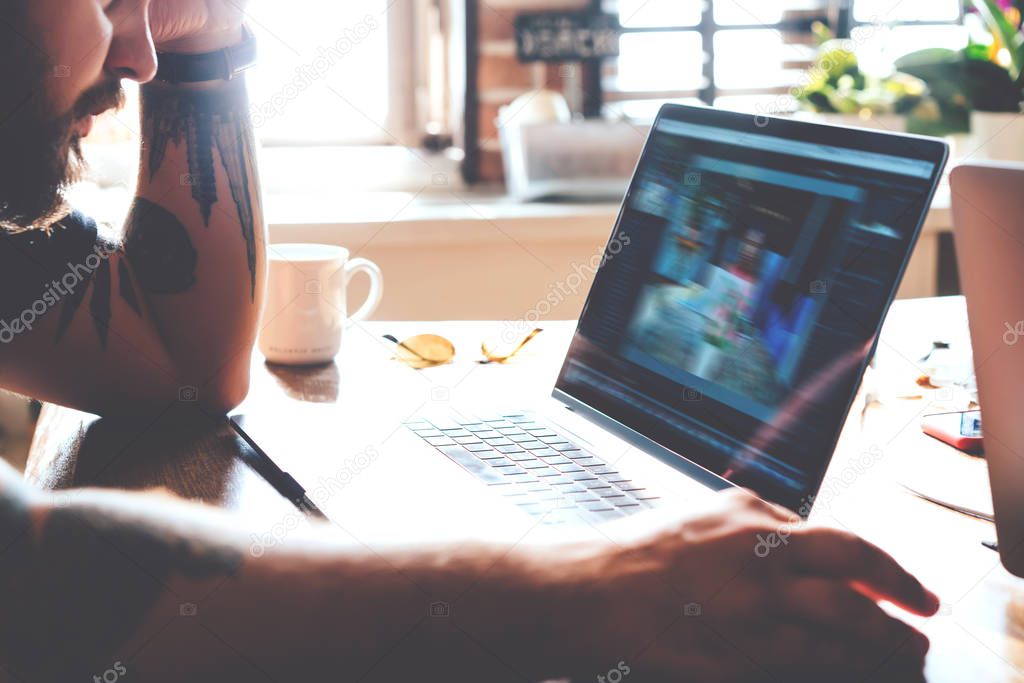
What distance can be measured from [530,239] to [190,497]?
1.46m

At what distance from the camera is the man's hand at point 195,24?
3.13 ft

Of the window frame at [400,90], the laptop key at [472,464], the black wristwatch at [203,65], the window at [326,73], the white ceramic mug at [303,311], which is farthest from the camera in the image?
the window frame at [400,90]

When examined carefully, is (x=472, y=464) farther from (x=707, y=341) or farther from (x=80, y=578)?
(x=80, y=578)

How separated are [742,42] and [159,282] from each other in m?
1.84

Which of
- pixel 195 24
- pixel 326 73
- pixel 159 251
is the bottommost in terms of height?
pixel 159 251

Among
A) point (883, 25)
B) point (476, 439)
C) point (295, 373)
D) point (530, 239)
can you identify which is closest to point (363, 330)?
point (295, 373)

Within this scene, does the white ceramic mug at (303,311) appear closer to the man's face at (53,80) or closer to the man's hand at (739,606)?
the man's face at (53,80)

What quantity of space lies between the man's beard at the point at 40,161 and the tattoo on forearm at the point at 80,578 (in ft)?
1.30

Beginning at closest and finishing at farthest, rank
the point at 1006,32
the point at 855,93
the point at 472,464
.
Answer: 1. the point at 472,464
2. the point at 1006,32
3. the point at 855,93

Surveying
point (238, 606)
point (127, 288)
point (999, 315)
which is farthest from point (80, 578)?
point (999, 315)

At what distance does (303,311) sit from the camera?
1071 millimetres

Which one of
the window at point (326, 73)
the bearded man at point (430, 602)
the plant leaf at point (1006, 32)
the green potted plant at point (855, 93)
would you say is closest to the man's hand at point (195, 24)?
the bearded man at point (430, 602)

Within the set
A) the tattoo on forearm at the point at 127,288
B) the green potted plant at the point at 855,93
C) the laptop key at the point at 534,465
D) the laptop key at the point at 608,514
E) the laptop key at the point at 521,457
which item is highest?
the green potted plant at the point at 855,93

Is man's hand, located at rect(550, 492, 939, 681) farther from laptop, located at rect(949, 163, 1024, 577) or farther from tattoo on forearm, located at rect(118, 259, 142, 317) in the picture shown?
tattoo on forearm, located at rect(118, 259, 142, 317)
